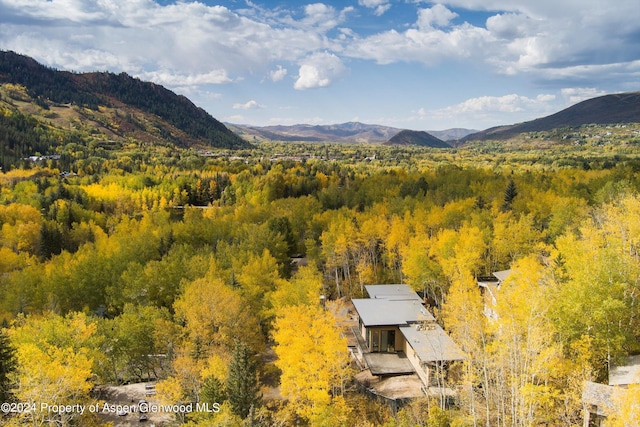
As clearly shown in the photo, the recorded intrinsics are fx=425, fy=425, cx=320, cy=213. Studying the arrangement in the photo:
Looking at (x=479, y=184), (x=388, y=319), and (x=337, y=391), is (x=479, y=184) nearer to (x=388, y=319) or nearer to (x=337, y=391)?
(x=388, y=319)

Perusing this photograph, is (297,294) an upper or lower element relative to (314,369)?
upper

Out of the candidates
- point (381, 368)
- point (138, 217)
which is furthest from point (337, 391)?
point (138, 217)

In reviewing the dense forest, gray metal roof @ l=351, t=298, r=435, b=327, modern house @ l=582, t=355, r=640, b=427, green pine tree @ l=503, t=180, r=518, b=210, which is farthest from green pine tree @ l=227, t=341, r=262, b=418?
green pine tree @ l=503, t=180, r=518, b=210

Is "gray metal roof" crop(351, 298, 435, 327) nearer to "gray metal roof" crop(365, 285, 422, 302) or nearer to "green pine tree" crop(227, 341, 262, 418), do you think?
"gray metal roof" crop(365, 285, 422, 302)

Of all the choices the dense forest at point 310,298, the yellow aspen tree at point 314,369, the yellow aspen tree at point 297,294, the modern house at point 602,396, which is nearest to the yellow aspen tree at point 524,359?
the dense forest at point 310,298

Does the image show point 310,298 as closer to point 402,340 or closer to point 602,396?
point 402,340

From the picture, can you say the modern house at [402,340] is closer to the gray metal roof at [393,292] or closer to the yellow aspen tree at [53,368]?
the gray metal roof at [393,292]

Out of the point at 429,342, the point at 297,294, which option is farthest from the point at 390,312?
the point at 297,294
